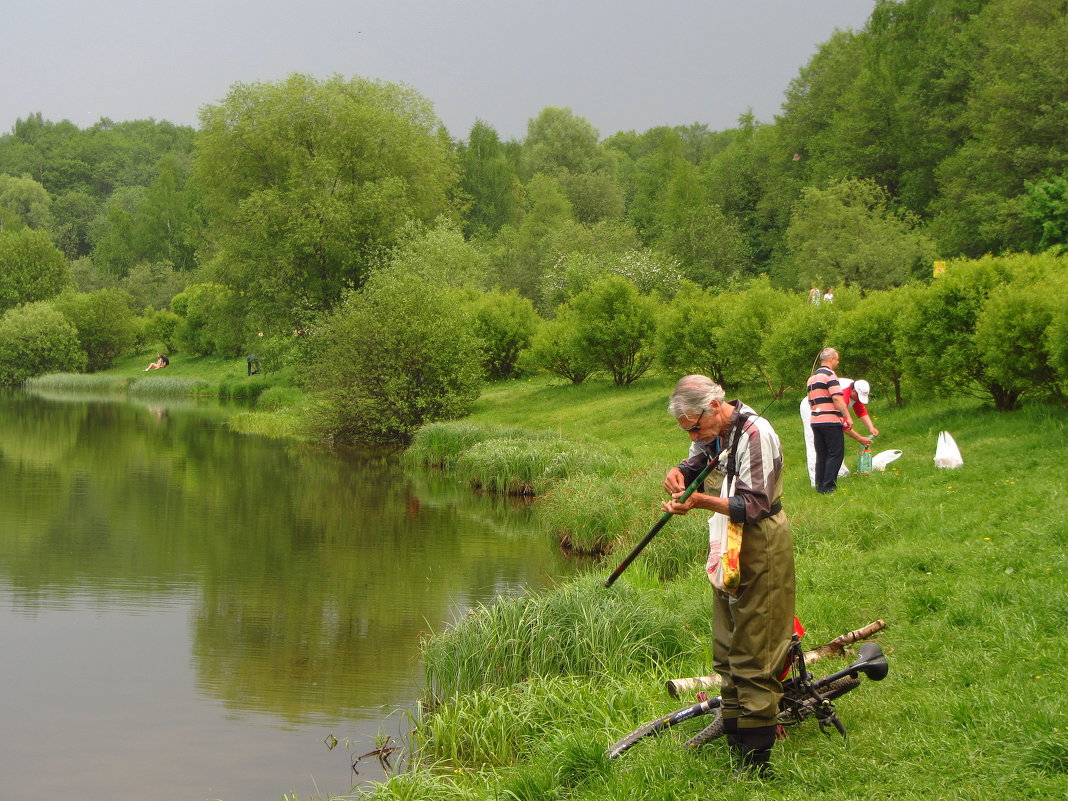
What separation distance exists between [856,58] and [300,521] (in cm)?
5641

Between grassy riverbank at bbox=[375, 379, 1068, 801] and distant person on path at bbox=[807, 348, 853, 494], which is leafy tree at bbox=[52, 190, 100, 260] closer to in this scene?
grassy riverbank at bbox=[375, 379, 1068, 801]

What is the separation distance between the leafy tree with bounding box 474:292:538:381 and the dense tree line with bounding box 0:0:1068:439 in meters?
0.09

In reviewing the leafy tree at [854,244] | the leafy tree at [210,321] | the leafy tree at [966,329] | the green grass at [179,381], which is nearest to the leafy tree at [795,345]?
the leafy tree at [966,329]

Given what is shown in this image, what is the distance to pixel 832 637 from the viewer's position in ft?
25.9

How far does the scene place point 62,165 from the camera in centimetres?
12494

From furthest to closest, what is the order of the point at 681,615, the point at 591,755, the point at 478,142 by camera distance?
the point at 478,142 < the point at 681,615 < the point at 591,755

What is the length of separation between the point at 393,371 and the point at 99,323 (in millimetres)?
44852

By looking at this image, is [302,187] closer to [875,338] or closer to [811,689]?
[875,338]

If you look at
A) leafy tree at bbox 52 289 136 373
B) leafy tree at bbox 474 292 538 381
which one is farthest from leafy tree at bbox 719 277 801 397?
leafy tree at bbox 52 289 136 373

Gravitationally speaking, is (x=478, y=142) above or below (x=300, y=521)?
above

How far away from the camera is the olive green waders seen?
5371mm

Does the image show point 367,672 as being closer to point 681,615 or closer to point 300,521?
point 681,615

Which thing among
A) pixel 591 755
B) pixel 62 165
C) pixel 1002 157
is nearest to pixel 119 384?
pixel 1002 157

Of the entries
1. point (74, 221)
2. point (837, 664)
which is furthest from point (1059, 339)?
point (74, 221)
